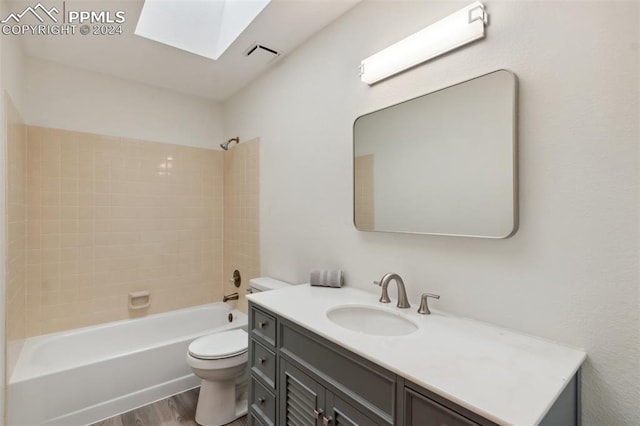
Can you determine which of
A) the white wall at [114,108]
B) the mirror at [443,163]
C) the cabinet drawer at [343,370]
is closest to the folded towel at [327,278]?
the mirror at [443,163]

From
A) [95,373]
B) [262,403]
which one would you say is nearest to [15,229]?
[95,373]

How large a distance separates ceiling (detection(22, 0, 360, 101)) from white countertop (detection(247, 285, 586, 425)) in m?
1.73

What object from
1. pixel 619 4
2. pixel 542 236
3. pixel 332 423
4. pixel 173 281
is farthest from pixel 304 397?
pixel 173 281

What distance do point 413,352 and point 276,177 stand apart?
174 centimetres

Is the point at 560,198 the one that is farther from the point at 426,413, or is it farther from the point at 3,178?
the point at 3,178

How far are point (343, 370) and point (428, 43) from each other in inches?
55.3

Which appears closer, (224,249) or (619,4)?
(619,4)

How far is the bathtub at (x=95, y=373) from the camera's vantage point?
1776mm

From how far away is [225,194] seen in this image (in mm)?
3195

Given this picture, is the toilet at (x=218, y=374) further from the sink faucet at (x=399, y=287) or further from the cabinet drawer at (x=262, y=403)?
the sink faucet at (x=399, y=287)

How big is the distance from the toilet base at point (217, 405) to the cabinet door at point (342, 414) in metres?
1.18

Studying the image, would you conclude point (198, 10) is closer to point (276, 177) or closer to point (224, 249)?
point (276, 177)

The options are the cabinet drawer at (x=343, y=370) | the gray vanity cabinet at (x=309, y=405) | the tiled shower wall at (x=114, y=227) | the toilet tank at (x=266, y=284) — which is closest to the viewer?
the cabinet drawer at (x=343, y=370)

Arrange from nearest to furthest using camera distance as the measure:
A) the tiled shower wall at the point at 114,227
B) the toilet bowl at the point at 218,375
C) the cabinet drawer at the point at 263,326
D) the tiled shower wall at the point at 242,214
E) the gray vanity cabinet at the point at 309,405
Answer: the gray vanity cabinet at the point at 309,405
the cabinet drawer at the point at 263,326
the toilet bowl at the point at 218,375
the tiled shower wall at the point at 114,227
the tiled shower wall at the point at 242,214
